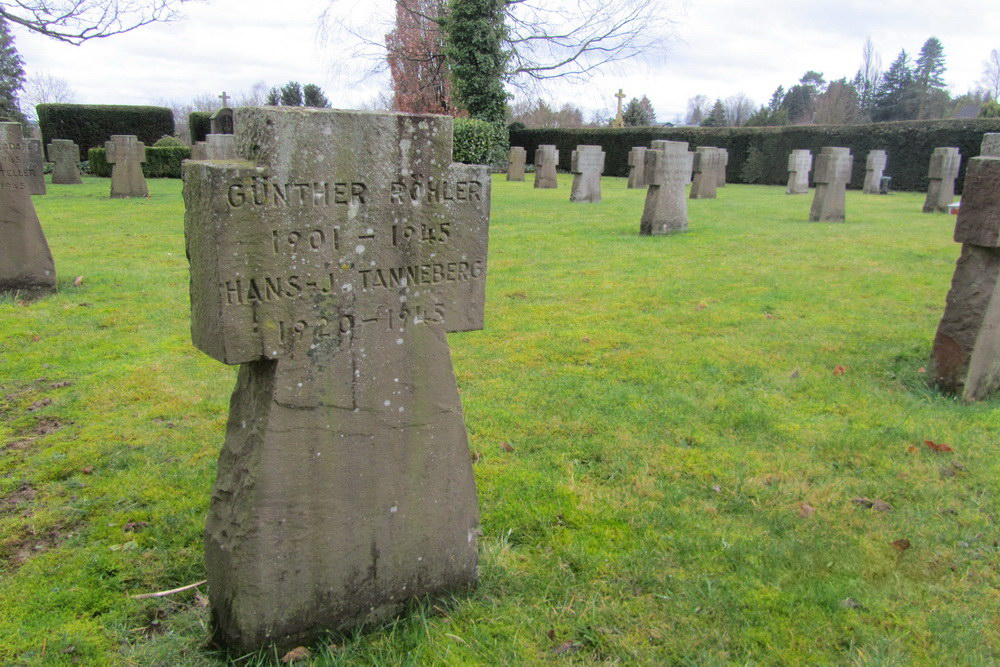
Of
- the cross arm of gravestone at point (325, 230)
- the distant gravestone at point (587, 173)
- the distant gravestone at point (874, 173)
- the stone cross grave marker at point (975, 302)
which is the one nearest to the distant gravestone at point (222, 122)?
the distant gravestone at point (587, 173)

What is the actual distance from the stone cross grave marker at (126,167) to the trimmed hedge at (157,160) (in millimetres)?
7011

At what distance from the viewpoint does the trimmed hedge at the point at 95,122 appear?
28.9 m

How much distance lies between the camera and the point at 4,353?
6.11 meters

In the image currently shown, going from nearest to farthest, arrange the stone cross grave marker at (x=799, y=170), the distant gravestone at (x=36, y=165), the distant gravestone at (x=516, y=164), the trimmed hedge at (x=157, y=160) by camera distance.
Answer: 1. the distant gravestone at (x=36, y=165)
2. the stone cross grave marker at (x=799, y=170)
3. the trimmed hedge at (x=157, y=160)
4. the distant gravestone at (x=516, y=164)

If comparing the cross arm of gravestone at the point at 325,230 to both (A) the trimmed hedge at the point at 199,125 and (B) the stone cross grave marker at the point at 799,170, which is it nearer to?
(B) the stone cross grave marker at the point at 799,170

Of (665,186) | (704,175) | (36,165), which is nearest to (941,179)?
(704,175)

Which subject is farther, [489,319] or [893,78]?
[893,78]

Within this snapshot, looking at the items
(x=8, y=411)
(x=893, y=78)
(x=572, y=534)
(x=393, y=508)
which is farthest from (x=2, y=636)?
(x=893, y=78)

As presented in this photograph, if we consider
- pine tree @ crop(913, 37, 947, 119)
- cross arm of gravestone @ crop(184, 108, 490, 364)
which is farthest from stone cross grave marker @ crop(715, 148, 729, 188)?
pine tree @ crop(913, 37, 947, 119)

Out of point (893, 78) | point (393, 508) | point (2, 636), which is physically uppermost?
point (893, 78)

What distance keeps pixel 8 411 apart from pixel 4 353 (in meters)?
1.58

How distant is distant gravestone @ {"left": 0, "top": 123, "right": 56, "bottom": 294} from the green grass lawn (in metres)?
0.38

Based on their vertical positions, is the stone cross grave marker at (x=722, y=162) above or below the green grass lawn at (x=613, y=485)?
above

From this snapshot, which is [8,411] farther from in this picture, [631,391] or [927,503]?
[927,503]
